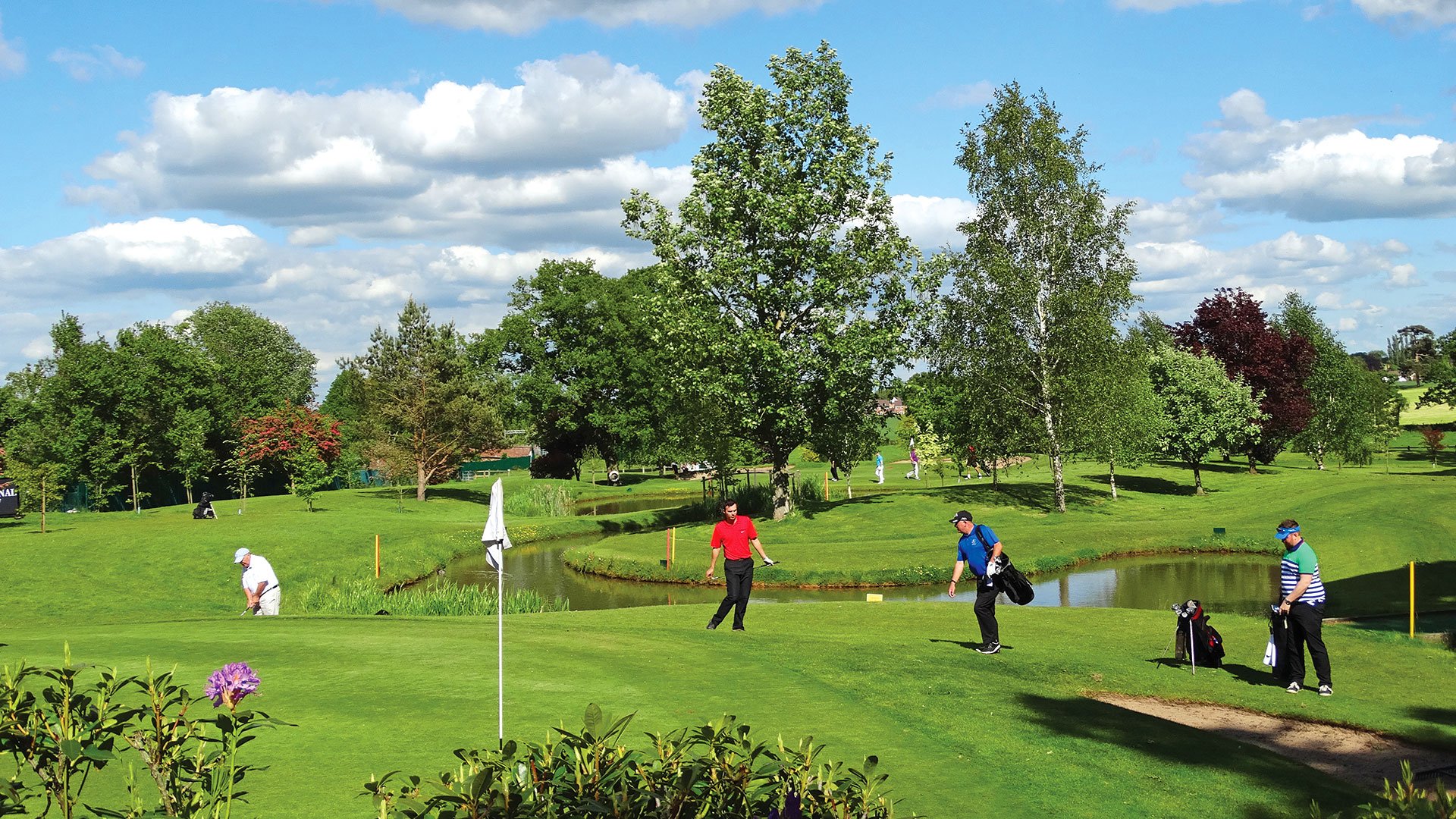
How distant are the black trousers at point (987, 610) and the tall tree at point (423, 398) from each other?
166ft

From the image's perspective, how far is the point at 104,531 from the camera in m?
40.8

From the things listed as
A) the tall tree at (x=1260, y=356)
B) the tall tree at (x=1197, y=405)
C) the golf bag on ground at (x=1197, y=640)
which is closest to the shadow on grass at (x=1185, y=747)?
the golf bag on ground at (x=1197, y=640)

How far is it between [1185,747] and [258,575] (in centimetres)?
1520

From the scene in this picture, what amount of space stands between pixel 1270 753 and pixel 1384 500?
126ft

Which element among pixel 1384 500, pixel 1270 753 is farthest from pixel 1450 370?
pixel 1270 753

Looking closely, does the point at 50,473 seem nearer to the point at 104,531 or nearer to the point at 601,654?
the point at 104,531

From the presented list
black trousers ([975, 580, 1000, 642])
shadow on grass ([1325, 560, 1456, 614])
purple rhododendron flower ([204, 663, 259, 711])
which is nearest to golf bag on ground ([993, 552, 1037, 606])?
black trousers ([975, 580, 1000, 642])

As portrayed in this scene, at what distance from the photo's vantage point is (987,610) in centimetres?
1603

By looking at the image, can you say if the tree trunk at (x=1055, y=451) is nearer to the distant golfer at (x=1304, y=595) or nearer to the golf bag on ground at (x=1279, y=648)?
the golf bag on ground at (x=1279, y=648)

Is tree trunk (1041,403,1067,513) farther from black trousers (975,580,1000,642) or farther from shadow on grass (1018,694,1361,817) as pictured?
shadow on grass (1018,694,1361,817)

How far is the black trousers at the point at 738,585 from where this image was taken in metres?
17.5

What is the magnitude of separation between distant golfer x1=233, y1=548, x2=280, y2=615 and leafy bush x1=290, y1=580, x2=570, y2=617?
6.69m

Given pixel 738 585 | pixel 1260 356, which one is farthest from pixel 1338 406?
pixel 738 585

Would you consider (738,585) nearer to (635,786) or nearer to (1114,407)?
(635,786)
